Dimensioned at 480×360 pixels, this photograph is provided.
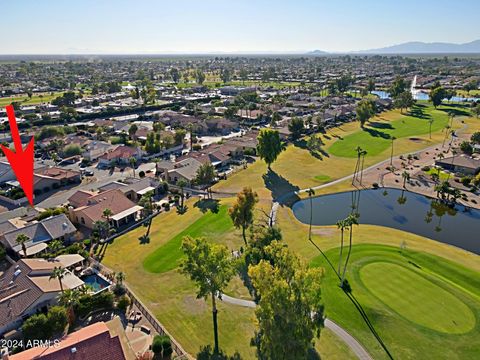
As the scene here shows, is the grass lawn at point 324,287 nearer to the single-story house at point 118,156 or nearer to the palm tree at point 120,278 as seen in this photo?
the palm tree at point 120,278

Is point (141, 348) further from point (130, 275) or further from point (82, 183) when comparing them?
point (82, 183)

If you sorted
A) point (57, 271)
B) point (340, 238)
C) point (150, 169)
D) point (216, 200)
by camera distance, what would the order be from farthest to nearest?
point (150, 169) → point (216, 200) → point (340, 238) → point (57, 271)

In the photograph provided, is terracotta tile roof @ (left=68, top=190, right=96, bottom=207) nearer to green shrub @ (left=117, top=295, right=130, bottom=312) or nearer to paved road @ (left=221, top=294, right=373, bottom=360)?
green shrub @ (left=117, top=295, right=130, bottom=312)

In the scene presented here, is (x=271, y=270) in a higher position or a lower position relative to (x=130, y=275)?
higher

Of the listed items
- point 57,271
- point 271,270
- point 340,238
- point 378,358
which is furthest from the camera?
point 340,238

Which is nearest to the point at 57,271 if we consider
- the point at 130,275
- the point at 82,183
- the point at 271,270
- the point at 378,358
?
the point at 130,275

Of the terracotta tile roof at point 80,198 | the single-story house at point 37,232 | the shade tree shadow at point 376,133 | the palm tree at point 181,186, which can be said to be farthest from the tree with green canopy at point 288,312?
the shade tree shadow at point 376,133

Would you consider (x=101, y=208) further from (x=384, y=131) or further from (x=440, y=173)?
(x=384, y=131)
